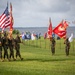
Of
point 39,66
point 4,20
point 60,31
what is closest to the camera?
point 39,66

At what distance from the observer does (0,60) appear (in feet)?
72.4

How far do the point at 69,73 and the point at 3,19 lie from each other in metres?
11.6

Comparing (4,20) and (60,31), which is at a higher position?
(4,20)

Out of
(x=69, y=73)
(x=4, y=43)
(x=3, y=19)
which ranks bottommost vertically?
(x=69, y=73)

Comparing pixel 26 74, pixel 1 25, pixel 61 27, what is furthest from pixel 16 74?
pixel 61 27

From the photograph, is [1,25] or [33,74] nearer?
[33,74]

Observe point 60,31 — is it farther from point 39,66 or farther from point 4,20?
point 39,66

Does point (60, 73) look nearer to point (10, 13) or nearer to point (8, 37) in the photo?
point (8, 37)

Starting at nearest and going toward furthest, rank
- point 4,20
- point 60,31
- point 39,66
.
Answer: point 39,66 < point 4,20 < point 60,31

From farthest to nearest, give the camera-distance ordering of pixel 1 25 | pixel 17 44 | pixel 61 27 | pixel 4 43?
1. pixel 61 27
2. pixel 1 25
3. pixel 17 44
4. pixel 4 43

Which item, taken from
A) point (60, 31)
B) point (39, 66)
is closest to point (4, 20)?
point (39, 66)

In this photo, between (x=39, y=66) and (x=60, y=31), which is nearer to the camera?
(x=39, y=66)

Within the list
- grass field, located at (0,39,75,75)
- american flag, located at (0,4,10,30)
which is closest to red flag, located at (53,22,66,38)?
american flag, located at (0,4,10,30)

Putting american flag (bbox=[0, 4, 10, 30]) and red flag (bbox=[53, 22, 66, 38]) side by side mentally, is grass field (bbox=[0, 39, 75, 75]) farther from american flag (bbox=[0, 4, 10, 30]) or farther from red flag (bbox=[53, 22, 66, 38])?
red flag (bbox=[53, 22, 66, 38])
